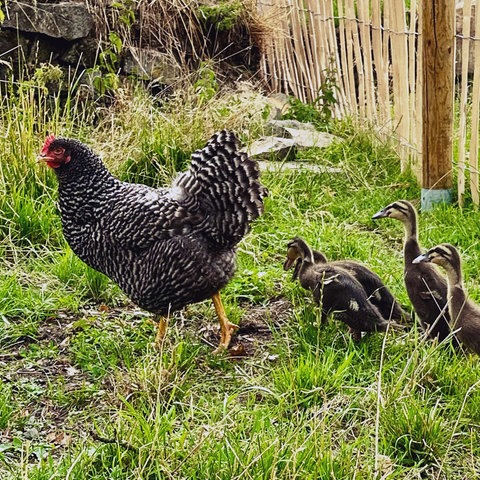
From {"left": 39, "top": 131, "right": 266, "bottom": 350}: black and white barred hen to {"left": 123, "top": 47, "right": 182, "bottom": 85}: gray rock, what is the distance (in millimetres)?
5219

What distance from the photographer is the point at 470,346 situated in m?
4.43

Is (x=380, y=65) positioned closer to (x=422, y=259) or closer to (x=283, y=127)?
(x=283, y=127)

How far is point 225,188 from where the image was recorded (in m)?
4.82

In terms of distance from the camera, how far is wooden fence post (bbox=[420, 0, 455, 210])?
661 centimetres

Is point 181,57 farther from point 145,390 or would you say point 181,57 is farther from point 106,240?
point 145,390

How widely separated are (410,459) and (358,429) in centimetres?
35

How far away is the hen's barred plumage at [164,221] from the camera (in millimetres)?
4703

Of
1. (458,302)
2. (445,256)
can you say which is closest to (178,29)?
(445,256)

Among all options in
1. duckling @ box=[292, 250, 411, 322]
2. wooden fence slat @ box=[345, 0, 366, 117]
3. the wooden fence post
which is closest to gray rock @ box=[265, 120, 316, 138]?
wooden fence slat @ box=[345, 0, 366, 117]

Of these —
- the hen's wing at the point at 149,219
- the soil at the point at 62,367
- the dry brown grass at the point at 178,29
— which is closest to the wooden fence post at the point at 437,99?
the soil at the point at 62,367

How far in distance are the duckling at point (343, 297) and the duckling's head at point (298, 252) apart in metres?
0.08

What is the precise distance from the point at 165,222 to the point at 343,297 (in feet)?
3.65

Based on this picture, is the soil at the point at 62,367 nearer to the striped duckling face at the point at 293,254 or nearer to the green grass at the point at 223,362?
the green grass at the point at 223,362

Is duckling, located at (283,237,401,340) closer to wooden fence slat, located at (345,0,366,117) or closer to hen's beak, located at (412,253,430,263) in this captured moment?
hen's beak, located at (412,253,430,263)
